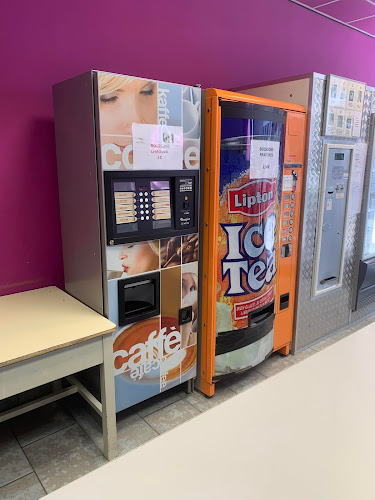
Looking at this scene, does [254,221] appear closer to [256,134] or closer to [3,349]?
[256,134]

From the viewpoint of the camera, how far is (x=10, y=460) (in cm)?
196

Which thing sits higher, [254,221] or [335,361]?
[254,221]

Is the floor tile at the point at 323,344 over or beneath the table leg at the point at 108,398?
beneath

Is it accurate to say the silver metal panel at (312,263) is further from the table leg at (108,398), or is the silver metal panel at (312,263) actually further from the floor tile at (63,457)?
the floor tile at (63,457)

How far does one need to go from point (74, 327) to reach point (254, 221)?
1.26 meters

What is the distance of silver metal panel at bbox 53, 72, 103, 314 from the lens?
1835mm

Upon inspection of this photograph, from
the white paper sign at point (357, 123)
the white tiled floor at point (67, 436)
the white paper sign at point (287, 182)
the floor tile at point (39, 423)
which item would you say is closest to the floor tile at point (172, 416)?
the white tiled floor at point (67, 436)

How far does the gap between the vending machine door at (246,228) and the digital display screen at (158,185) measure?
35 centimetres

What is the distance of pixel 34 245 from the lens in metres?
2.26

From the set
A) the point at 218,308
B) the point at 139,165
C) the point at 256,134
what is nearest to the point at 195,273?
the point at 218,308

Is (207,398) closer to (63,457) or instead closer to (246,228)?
(63,457)

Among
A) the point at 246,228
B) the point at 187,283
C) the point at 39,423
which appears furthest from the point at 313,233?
the point at 39,423

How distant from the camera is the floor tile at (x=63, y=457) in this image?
73.3 inches

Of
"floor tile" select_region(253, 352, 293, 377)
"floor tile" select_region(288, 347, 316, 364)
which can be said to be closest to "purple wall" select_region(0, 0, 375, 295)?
"floor tile" select_region(253, 352, 293, 377)
